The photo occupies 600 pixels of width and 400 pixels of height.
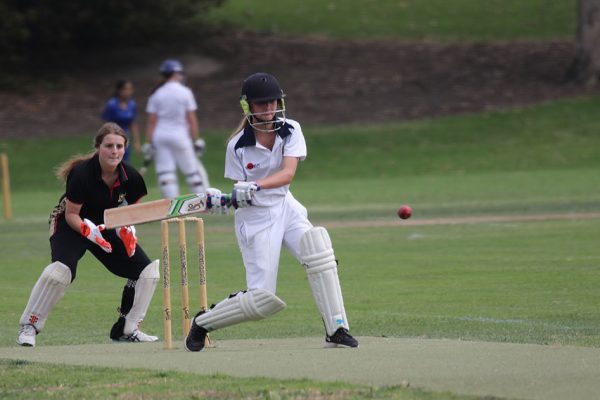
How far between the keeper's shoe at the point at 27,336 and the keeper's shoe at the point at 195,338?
1132 millimetres

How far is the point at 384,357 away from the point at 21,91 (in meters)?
27.3

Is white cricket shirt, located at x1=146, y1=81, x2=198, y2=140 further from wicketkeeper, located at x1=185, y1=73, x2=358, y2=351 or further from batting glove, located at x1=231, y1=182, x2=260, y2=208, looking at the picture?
batting glove, located at x1=231, y1=182, x2=260, y2=208

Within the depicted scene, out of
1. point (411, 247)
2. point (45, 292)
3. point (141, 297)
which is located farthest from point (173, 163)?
point (45, 292)

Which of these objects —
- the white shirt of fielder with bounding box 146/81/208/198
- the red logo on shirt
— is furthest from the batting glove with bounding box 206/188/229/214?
the white shirt of fielder with bounding box 146/81/208/198

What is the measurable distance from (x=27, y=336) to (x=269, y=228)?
1833 mm

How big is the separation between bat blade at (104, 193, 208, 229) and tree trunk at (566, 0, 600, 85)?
22840mm

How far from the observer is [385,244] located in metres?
14.7

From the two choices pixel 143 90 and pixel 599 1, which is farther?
pixel 143 90

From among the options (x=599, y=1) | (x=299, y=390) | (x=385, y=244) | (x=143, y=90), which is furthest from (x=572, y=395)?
(x=143, y=90)

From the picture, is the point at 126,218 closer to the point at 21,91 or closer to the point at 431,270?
the point at 431,270

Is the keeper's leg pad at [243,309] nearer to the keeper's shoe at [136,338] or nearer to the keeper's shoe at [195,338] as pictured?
the keeper's shoe at [195,338]

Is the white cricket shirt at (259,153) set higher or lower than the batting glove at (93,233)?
higher

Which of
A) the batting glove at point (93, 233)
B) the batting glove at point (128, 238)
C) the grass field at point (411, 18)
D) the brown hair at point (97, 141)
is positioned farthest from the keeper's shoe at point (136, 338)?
the grass field at point (411, 18)

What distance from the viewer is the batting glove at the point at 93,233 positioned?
825 centimetres
